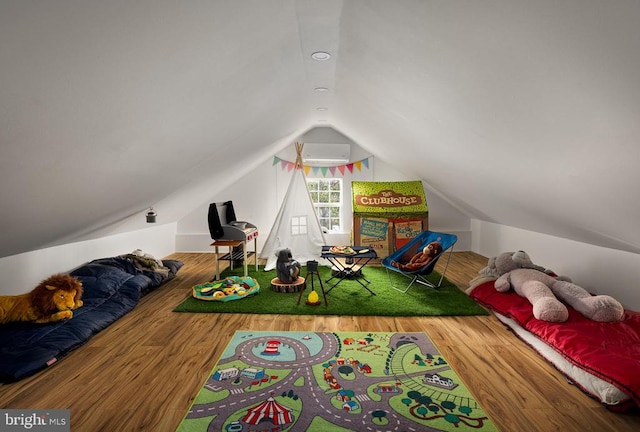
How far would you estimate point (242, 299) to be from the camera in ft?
13.6

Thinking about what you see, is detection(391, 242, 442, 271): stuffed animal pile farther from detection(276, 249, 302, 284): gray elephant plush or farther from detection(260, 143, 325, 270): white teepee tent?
detection(260, 143, 325, 270): white teepee tent

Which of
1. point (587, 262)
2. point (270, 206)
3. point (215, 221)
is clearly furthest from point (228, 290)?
point (587, 262)

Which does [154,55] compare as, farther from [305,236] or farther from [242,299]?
[305,236]

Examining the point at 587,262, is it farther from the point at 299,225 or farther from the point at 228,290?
the point at 228,290

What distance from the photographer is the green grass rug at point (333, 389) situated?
2.02 meters

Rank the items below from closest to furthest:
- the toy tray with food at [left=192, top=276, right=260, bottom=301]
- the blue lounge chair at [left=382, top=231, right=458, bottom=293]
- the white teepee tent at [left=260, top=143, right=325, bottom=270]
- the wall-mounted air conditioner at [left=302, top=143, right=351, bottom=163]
Result: the toy tray with food at [left=192, top=276, right=260, bottom=301], the blue lounge chair at [left=382, top=231, right=458, bottom=293], the white teepee tent at [left=260, top=143, right=325, bottom=270], the wall-mounted air conditioner at [left=302, top=143, right=351, bottom=163]

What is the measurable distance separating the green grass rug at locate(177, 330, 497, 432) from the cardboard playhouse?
3134 mm

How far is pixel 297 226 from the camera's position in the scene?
6.03 m

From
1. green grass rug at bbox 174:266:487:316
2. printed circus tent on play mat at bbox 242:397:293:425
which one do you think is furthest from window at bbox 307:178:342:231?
printed circus tent on play mat at bbox 242:397:293:425

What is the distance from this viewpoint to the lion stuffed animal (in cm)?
304

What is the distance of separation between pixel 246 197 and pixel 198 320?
4.03 meters

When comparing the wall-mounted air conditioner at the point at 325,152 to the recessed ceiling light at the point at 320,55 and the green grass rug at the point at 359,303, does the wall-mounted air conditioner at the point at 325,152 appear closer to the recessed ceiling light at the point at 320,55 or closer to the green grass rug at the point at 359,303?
the green grass rug at the point at 359,303

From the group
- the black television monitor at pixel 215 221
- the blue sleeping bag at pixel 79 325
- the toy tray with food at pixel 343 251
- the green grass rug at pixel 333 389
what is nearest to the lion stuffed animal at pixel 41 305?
the blue sleeping bag at pixel 79 325

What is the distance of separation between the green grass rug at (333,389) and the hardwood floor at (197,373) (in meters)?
0.13
